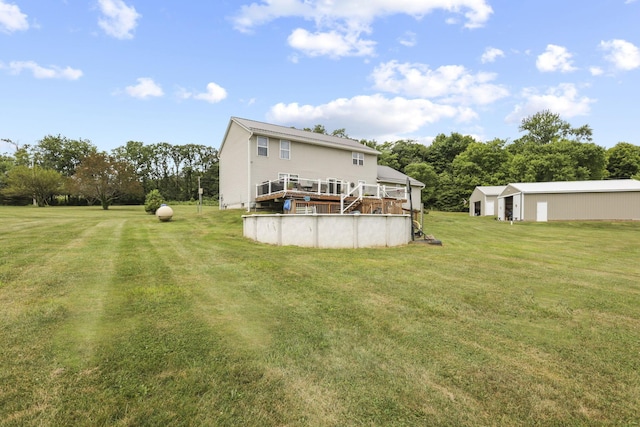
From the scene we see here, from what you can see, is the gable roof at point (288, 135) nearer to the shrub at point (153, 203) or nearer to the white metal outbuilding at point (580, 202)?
the shrub at point (153, 203)

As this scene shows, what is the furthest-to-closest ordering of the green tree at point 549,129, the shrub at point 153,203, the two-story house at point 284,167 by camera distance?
the green tree at point 549,129, the shrub at point 153,203, the two-story house at point 284,167

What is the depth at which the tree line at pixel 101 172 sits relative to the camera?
102ft

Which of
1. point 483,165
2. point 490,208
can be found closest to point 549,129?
point 483,165

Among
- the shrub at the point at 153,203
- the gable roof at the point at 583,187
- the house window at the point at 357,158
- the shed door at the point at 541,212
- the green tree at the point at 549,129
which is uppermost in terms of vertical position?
the green tree at the point at 549,129

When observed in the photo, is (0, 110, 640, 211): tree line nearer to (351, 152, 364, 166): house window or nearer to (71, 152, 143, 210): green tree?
(71, 152, 143, 210): green tree

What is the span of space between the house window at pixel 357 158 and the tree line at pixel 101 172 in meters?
12.0

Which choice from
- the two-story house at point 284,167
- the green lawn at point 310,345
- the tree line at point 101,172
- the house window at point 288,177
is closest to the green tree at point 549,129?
the two-story house at point 284,167

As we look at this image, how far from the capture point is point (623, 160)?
44.1m

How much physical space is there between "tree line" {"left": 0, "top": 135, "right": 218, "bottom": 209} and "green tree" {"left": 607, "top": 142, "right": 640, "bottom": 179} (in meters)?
56.0

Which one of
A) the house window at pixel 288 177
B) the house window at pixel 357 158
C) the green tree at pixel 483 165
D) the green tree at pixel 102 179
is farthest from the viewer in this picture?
the green tree at pixel 483 165

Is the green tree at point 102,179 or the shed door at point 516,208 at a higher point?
the green tree at point 102,179

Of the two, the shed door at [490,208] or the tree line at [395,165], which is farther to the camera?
the tree line at [395,165]

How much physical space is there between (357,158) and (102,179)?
83.1 feet

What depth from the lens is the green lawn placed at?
2330 mm
